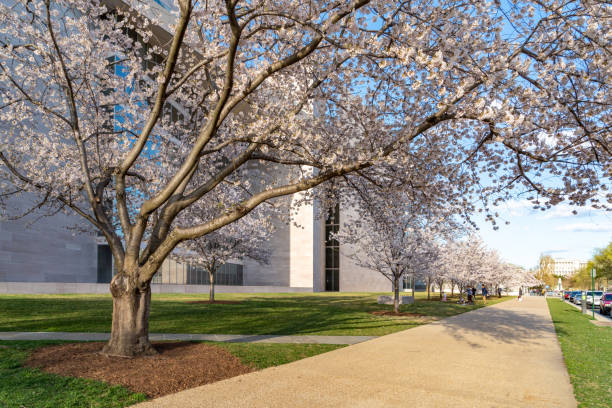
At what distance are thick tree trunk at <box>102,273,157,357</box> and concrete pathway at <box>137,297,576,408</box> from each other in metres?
2.26

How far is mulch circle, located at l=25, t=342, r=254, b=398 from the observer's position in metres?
6.74

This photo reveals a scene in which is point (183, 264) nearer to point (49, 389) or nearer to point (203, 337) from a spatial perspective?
point (203, 337)

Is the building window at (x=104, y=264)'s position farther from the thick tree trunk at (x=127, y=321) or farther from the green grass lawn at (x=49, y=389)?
the thick tree trunk at (x=127, y=321)

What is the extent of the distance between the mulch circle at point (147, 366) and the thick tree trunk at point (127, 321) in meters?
0.23

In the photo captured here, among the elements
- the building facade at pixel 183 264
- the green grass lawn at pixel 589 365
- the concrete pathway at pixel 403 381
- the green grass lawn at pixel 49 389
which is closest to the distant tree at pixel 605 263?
the building facade at pixel 183 264

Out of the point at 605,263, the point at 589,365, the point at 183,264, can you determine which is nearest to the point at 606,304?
the point at 589,365

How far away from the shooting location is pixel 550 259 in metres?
142

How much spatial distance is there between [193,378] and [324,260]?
64.6m

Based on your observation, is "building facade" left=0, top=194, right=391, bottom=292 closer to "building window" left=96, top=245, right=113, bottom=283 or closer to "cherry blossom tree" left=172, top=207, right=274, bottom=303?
"building window" left=96, top=245, right=113, bottom=283

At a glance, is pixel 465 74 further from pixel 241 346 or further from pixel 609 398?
pixel 241 346

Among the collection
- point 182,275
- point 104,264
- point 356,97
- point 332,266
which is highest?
point 356,97

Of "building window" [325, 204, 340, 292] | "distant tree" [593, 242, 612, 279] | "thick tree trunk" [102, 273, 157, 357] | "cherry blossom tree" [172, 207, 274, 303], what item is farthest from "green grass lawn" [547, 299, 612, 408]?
"distant tree" [593, 242, 612, 279]

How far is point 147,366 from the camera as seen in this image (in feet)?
24.7

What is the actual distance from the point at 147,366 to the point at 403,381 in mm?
4267
